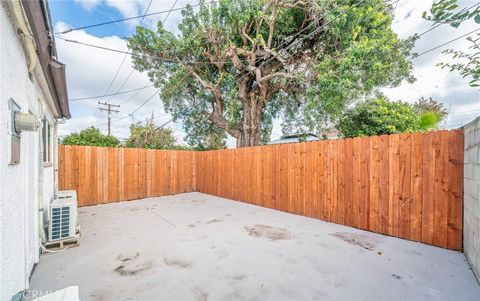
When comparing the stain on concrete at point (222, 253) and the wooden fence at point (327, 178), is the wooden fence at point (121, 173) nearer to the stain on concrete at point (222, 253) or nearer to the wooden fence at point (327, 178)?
the wooden fence at point (327, 178)

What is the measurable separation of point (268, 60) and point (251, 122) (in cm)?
259

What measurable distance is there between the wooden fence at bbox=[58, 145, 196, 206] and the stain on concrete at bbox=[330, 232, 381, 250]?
594 cm

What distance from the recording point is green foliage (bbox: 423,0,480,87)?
133 centimetres

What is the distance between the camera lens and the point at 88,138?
10.6 meters

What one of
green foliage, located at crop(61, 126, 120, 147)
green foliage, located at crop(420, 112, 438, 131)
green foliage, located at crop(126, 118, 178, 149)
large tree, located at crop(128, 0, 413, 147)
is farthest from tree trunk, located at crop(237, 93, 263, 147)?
green foliage, located at crop(126, 118, 178, 149)

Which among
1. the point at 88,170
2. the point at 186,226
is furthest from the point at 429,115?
the point at 88,170

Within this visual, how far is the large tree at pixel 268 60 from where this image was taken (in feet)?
21.7

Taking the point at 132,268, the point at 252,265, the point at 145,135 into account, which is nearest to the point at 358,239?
the point at 252,265

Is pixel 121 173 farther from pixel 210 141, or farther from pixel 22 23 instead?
pixel 210 141

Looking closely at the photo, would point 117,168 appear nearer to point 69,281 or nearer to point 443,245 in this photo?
point 69,281

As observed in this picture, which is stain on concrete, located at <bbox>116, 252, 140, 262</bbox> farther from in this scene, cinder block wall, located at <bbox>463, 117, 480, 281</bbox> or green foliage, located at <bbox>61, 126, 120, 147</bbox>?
green foliage, located at <bbox>61, 126, 120, 147</bbox>

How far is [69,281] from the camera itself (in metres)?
2.34

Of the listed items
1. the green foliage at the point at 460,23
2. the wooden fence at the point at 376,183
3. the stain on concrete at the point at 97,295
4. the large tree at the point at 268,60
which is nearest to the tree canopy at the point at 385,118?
the large tree at the point at 268,60

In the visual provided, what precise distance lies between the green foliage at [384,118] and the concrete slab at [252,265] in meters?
3.16
